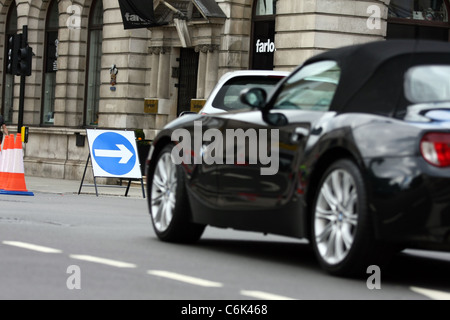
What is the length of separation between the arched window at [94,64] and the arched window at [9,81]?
15.7ft

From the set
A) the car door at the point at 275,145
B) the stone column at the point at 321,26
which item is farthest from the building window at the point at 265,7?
the car door at the point at 275,145

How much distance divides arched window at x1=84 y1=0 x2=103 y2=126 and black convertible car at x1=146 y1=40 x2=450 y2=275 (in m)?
25.5

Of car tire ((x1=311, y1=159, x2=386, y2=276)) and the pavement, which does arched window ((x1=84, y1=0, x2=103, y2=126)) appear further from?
car tire ((x1=311, y1=159, x2=386, y2=276))

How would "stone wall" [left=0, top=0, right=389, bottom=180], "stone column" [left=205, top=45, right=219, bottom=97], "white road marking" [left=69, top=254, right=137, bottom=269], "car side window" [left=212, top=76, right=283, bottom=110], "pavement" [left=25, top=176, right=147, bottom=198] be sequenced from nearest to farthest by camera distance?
"white road marking" [left=69, top=254, right=137, bottom=269], "car side window" [left=212, top=76, right=283, bottom=110], "pavement" [left=25, top=176, right=147, bottom=198], "stone wall" [left=0, top=0, right=389, bottom=180], "stone column" [left=205, top=45, right=219, bottom=97]

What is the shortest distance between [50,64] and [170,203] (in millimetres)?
28051

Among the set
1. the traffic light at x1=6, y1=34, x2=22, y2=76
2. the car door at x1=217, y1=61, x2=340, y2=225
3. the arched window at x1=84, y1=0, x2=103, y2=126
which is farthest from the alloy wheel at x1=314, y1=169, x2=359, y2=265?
the arched window at x1=84, y1=0, x2=103, y2=126

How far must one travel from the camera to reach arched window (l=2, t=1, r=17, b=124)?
132 ft

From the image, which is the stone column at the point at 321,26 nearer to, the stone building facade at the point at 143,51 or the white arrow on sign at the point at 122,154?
the stone building facade at the point at 143,51

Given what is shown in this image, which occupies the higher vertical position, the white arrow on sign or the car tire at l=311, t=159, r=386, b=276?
the car tire at l=311, t=159, r=386, b=276

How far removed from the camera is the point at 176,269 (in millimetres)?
8453

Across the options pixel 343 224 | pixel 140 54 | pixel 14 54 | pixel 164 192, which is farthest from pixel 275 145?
pixel 140 54

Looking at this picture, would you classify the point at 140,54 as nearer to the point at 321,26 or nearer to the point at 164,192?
the point at 321,26

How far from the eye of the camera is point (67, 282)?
24.5ft

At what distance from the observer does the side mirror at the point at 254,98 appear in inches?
367
